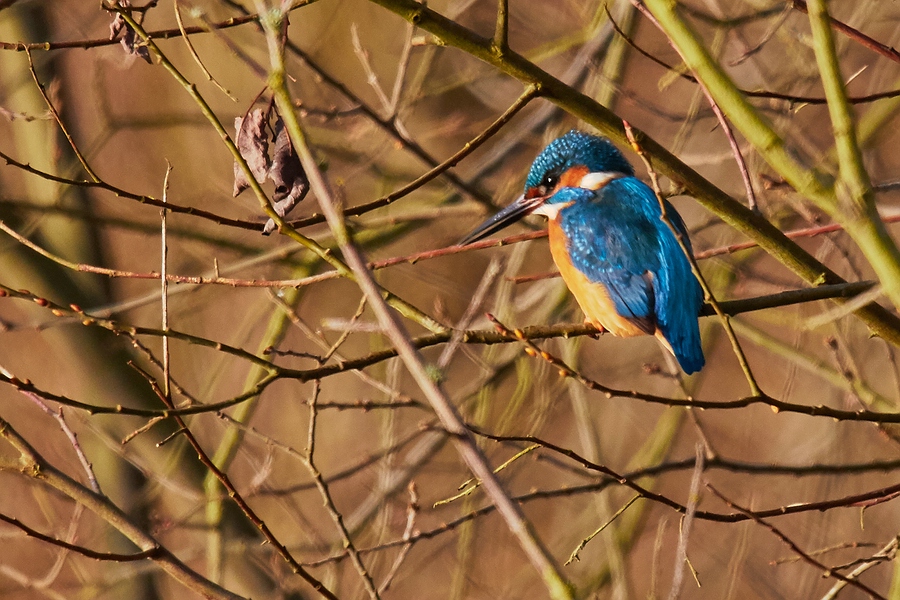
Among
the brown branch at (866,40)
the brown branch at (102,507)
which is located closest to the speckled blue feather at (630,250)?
the brown branch at (866,40)

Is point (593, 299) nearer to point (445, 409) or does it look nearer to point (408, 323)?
point (445, 409)

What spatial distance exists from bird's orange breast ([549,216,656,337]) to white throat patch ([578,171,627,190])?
0.18m

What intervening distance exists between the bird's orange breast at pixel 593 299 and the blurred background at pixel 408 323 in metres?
0.17

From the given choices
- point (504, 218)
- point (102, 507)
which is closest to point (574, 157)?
point (504, 218)

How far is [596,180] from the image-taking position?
2873mm

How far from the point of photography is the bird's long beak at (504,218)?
9.21ft

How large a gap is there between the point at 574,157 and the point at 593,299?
20.2 inches

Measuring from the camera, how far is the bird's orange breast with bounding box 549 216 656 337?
2.57m

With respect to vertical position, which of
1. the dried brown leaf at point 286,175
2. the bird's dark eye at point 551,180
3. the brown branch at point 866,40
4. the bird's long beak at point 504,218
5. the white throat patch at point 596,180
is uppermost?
the bird's dark eye at point 551,180

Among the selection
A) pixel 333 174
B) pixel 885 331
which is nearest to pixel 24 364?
pixel 333 174

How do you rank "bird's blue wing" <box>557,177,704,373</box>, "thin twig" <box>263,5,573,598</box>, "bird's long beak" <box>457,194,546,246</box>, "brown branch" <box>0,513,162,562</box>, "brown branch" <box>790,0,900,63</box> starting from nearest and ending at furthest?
1. "thin twig" <box>263,5,573,598</box>
2. "brown branch" <box>0,513,162,562</box>
3. "brown branch" <box>790,0,900,63</box>
4. "bird's blue wing" <box>557,177,704,373</box>
5. "bird's long beak" <box>457,194,546,246</box>

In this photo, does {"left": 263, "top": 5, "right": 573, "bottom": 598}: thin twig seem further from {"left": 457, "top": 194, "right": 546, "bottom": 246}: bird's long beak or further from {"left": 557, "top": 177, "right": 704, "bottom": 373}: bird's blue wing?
{"left": 457, "top": 194, "right": 546, "bottom": 246}: bird's long beak

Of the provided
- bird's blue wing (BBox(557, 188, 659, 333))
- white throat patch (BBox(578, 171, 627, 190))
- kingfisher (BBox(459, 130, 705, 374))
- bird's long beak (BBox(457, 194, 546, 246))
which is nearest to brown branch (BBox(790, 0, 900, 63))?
kingfisher (BBox(459, 130, 705, 374))

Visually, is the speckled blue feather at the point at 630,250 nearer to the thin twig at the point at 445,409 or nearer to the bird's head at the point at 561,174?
the bird's head at the point at 561,174
